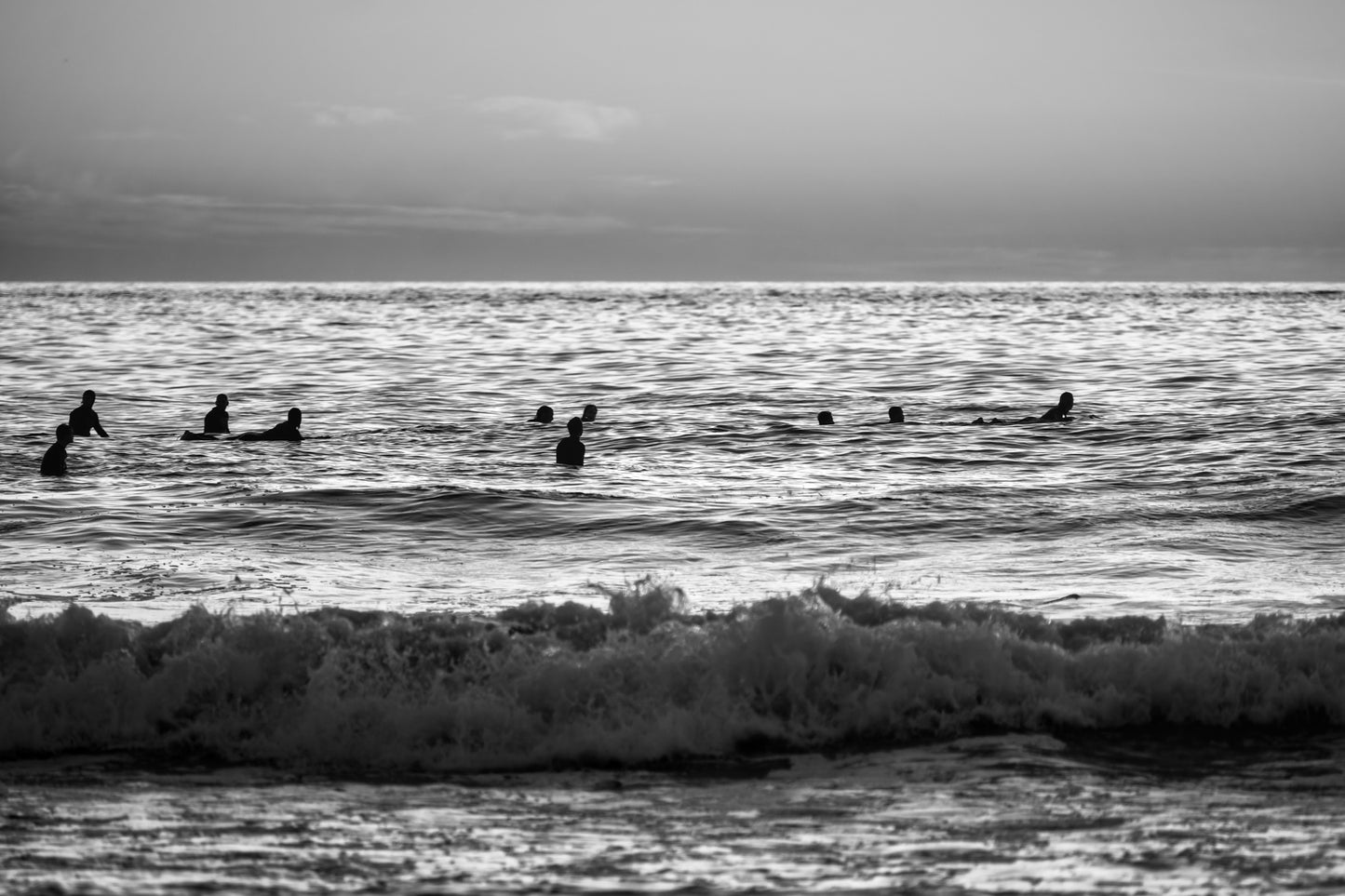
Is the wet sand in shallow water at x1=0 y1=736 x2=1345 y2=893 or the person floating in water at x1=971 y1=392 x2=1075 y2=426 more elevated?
the person floating in water at x1=971 y1=392 x2=1075 y2=426

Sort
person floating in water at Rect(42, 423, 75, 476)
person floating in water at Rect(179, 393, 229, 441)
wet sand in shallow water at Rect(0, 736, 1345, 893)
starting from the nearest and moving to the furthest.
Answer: wet sand in shallow water at Rect(0, 736, 1345, 893), person floating in water at Rect(42, 423, 75, 476), person floating in water at Rect(179, 393, 229, 441)

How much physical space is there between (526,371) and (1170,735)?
3287 centimetres

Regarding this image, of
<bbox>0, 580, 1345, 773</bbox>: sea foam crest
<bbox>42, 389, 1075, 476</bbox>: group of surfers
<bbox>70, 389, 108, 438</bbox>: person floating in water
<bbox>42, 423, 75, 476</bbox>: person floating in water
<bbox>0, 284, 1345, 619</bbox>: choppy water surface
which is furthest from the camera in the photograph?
<bbox>70, 389, 108, 438</bbox>: person floating in water

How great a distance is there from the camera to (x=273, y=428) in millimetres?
25078

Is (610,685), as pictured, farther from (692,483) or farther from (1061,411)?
(1061,411)

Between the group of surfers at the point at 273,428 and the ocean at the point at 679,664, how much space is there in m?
0.36

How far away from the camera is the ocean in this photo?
589 cm

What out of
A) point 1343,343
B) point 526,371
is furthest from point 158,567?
point 1343,343

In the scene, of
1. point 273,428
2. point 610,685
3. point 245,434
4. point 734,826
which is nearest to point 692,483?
point 245,434

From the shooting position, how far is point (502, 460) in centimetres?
2164

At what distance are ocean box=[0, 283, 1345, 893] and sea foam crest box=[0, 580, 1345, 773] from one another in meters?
0.03

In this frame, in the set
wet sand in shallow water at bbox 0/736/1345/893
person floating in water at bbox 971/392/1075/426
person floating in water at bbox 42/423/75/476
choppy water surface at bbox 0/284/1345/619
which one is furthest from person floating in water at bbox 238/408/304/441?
wet sand in shallow water at bbox 0/736/1345/893

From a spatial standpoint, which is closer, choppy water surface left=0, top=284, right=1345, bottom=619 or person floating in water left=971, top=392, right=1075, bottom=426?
choppy water surface left=0, top=284, right=1345, bottom=619

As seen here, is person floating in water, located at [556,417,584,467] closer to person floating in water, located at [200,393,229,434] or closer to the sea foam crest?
person floating in water, located at [200,393,229,434]
